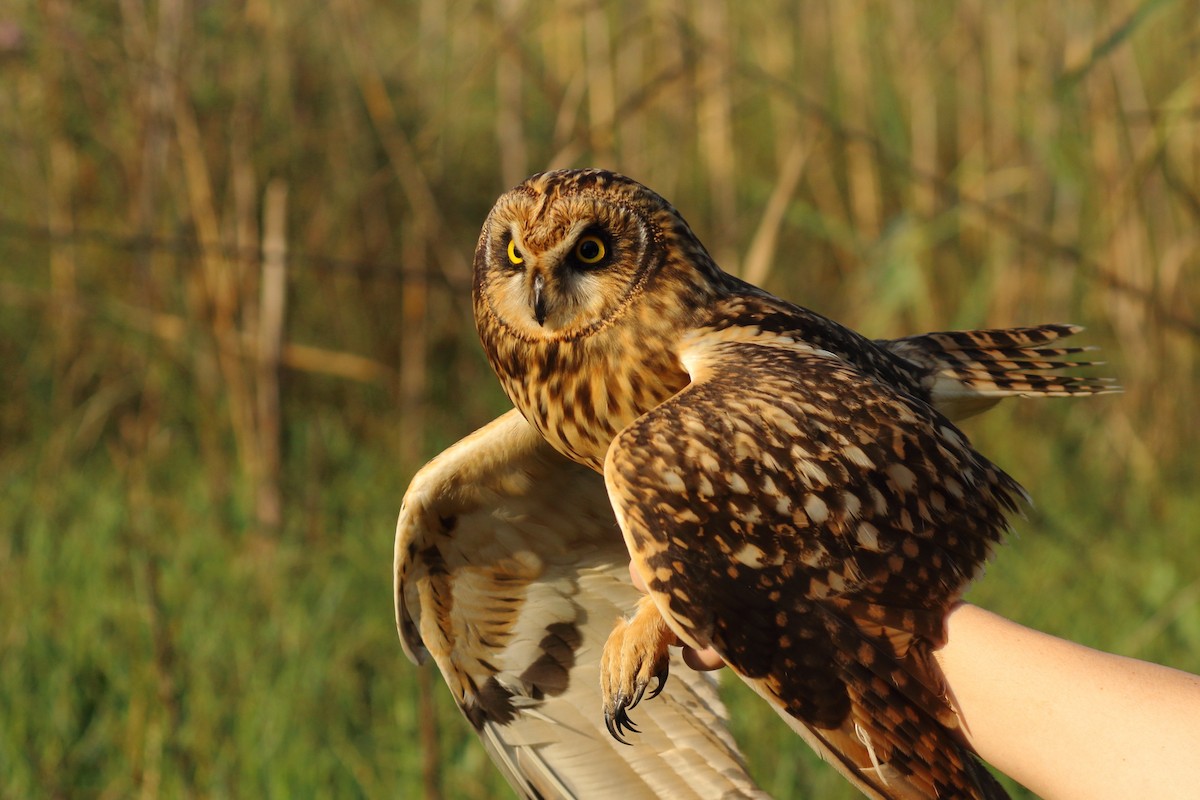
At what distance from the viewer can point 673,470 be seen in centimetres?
183

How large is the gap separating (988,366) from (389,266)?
2.45m

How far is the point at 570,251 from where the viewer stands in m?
2.13

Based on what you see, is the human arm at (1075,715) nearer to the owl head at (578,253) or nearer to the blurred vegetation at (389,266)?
the owl head at (578,253)

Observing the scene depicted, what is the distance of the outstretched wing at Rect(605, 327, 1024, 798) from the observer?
5.76 feet

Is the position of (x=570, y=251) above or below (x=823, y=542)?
above

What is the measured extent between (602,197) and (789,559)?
65 centimetres

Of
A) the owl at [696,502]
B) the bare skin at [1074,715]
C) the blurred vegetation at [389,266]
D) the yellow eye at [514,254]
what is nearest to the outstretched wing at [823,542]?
the owl at [696,502]

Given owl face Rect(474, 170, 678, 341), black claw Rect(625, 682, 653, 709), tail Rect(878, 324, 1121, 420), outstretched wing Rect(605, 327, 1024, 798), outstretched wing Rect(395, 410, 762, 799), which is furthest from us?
outstretched wing Rect(395, 410, 762, 799)

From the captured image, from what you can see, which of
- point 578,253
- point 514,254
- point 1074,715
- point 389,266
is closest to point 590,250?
point 578,253

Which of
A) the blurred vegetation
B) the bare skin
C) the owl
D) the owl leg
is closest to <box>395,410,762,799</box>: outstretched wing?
the owl

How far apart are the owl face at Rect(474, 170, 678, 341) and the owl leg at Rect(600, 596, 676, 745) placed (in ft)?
1.63

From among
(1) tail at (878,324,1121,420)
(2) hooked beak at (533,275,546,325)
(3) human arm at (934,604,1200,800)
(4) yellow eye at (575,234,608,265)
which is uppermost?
(4) yellow eye at (575,234,608,265)

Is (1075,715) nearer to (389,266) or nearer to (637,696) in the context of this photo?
(637,696)

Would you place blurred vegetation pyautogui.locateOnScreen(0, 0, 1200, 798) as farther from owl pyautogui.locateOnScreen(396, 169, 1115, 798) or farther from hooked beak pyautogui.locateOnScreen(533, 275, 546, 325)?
hooked beak pyautogui.locateOnScreen(533, 275, 546, 325)
